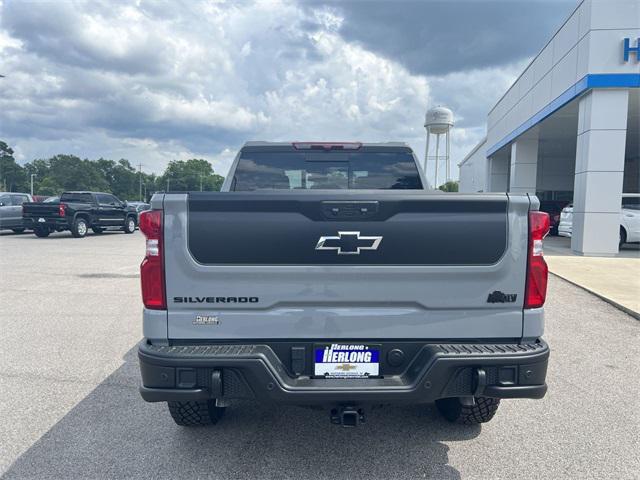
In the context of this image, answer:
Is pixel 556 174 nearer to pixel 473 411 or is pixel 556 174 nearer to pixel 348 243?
pixel 473 411

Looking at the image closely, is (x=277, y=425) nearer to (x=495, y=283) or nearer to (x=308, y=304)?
(x=308, y=304)

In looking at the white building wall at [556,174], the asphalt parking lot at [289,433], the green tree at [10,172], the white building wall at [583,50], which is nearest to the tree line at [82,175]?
the green tree at [10,172]

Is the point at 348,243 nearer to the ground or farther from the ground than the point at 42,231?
farther from the ground

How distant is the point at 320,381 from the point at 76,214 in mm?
19202

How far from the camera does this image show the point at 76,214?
1867 centimetres

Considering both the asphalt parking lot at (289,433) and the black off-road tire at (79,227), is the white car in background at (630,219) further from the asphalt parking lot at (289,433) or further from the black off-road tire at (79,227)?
the black off-road tire at (79,227)

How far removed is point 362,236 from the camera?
2443mm

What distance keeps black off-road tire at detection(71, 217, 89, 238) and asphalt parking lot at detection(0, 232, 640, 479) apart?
14998 millimetres

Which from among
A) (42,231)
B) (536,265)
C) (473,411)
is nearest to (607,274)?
Result: (473,411)

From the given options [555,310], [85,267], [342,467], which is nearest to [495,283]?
[342,467]

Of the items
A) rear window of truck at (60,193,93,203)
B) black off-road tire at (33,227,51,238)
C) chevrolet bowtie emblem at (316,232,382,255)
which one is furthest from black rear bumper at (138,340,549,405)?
rear window of truck at (60,193,93,203)

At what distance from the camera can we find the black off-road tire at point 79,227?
731 inches

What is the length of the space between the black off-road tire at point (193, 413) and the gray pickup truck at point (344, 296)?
0.70 meters

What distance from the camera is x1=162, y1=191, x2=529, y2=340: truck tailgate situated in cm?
243
